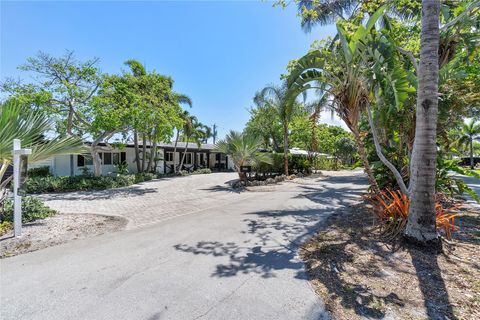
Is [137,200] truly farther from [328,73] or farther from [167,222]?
[328,73]

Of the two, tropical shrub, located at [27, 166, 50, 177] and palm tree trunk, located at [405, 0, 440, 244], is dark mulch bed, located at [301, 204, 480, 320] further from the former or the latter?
tropical shrub, located at [27, 166, 50, 177]

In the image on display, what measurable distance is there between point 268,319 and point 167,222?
4566mm

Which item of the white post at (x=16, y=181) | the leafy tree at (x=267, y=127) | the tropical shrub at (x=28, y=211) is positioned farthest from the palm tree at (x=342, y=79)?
the leafy tree at (x=267, y=127)

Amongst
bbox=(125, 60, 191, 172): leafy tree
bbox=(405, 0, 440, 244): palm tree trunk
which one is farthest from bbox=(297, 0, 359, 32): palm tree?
bbox=(125, 60, 191, 172): leafy tree

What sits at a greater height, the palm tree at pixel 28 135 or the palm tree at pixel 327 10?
the palm tree at pixel 327 10

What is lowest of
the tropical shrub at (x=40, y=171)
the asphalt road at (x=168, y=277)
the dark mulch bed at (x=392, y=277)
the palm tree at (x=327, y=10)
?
the asphalt road at (x=168, y=277)

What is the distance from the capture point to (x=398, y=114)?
21.3 feet

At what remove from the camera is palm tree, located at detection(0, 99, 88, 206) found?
4875 mm

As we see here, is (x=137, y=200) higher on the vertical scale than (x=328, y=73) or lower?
lower

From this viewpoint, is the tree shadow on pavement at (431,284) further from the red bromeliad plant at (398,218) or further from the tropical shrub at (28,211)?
the tropical shrub at (28,211)

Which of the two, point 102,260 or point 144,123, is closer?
point 102,260

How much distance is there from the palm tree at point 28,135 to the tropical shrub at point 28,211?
36 cm

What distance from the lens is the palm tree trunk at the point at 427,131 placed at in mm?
3904

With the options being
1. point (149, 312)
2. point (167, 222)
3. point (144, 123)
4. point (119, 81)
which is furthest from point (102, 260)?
point (119, 81)
